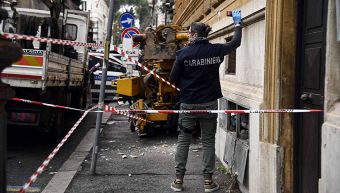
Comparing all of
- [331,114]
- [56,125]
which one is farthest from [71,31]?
[331,114]

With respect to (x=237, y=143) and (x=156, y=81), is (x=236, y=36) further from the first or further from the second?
(x=156, y=81)

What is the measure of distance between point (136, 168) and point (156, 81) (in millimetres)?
3223

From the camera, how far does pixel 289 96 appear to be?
15.2 ft

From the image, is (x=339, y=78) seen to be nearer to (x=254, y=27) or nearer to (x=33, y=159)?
(x=254, y=27)

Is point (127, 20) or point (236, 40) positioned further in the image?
point (127, 20)

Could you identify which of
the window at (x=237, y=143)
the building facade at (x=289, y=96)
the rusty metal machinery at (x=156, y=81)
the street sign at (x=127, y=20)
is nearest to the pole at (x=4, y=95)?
the building facade at (x=289, y=96)

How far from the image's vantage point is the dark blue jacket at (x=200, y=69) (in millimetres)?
5848

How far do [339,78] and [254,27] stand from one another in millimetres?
2238

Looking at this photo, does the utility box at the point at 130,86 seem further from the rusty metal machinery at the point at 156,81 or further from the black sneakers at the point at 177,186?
the black sneakers at the point at 177,186

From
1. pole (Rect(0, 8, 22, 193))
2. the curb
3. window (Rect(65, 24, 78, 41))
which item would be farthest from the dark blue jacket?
window (Rect(65, 24, 78, 41))

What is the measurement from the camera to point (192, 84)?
5.95 meters

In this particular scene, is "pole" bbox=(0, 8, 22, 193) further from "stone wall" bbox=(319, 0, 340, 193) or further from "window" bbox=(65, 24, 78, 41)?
"window" bbox=(65, 24, 78, 41)

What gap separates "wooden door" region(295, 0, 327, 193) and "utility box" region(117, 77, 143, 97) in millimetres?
5504

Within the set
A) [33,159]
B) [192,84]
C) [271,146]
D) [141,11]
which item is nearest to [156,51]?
[33,159]
